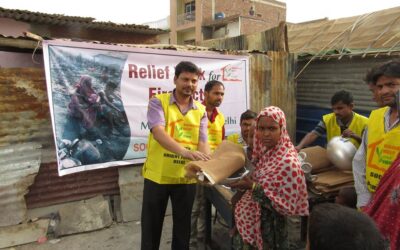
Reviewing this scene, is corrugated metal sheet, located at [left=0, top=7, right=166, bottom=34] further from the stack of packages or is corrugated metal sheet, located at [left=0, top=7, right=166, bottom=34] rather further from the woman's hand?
the woman's hand

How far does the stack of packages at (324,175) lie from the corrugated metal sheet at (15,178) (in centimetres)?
309

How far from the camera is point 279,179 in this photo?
6.14 feet

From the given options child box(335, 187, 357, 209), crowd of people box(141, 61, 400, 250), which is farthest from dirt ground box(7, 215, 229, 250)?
child box(335, 187, 357, 209)

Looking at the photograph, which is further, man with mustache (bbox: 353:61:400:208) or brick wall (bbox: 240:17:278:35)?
brick wall (bbox: 240:17:278:35)

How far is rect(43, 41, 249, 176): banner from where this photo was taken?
3.70 metres

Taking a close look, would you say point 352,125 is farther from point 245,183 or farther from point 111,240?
point 111,240

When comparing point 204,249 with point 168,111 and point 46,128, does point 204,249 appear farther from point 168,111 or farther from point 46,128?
point 46,128

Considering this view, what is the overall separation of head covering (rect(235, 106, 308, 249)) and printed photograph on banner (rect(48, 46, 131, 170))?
98.0 inches

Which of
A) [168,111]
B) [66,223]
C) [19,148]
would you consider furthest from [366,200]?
[19,148]

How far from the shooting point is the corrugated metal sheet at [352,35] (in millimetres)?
5500

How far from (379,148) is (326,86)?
4420 millimetres

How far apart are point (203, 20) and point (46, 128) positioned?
25308 mm

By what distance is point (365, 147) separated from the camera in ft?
6.88

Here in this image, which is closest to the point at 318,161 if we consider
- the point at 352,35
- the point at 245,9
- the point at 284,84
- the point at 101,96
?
the point at 101,96
